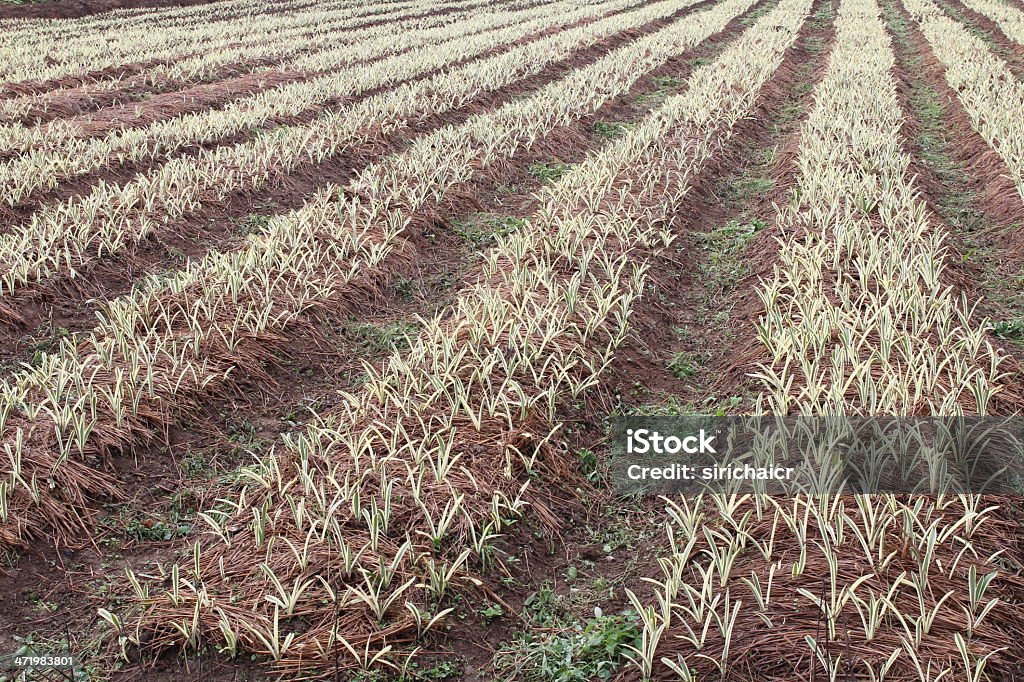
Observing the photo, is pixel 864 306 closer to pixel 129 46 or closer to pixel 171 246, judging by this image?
pixel 171 246

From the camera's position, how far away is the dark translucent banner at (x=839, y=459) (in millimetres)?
3348

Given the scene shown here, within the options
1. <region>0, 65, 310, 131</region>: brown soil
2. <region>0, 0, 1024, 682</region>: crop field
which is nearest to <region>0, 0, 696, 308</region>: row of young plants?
<region>0, 0, 1024, 682</region>: crop field

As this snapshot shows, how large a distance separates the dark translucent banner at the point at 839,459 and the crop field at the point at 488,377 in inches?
3.3

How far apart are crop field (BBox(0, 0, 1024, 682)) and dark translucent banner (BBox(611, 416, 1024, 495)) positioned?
0.08 metres

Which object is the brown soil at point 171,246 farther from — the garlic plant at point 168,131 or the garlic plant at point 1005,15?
the garlic plant at point 1005,15

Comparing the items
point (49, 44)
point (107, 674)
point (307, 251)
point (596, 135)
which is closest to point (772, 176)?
point (596, 135)

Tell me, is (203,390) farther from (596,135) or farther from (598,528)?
(596,135)

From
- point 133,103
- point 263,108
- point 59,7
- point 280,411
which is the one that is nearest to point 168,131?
point 263,108

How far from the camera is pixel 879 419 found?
375 centimetres

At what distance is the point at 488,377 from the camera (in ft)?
14.4

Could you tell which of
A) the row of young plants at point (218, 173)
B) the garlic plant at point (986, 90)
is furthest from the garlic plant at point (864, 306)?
the row of young plants at point (218, 173)

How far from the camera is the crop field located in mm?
2875

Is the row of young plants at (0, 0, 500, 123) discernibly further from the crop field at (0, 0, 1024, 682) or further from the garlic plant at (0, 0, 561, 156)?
the crop field at (0, 0, 1024, 682)

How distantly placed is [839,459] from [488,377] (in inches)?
74.0
